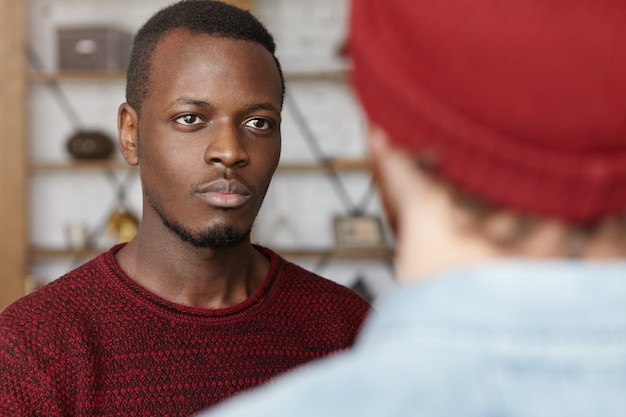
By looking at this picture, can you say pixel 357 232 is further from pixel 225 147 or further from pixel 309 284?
pixel 225 147

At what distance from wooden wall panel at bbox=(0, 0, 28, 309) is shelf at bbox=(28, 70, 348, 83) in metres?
0.08

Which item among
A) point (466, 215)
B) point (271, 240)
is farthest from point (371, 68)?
point (271, 240)

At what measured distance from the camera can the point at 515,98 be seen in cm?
49

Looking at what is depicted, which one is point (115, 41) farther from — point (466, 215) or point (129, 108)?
point (466, 215)

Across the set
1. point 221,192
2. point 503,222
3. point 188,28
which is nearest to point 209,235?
point 221,192

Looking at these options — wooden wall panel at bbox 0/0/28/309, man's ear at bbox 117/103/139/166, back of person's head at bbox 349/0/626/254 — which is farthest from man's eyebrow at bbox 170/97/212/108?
wooden wall panel at bbox 0/0/28/309

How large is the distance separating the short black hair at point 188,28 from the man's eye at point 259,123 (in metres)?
0.10

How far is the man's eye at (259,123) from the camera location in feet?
4.30

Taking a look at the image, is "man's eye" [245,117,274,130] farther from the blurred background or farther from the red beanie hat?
the blurred background

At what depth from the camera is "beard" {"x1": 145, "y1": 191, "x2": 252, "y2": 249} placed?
1.28 m

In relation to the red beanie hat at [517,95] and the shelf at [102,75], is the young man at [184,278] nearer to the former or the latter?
the red beanie hat at [517,95]

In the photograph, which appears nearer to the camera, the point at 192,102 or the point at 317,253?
the point at 192,102

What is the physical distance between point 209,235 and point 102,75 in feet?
7.32

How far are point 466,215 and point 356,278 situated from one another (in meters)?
2.97
